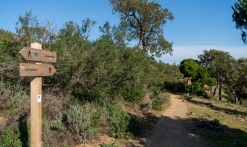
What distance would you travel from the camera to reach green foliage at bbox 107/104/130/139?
6.68 m

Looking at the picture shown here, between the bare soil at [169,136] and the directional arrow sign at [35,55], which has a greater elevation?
the directional arrow sign at [35,55]

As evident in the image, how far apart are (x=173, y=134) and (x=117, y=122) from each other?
8.35ft

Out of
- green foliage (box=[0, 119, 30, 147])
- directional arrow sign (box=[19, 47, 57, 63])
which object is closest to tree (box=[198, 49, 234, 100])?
green foliage (box=[0, 119, 30, 147])

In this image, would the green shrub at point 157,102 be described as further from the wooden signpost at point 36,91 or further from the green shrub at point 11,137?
the wooden signpost at point 36,91

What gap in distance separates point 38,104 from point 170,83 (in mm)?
20346

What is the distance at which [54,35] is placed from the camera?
7.95m

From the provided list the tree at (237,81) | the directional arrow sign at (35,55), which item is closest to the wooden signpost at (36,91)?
the directional arrow sign at (35,55)

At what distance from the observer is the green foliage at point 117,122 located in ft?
21.9

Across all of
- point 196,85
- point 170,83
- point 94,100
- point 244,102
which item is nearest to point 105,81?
point 94,100

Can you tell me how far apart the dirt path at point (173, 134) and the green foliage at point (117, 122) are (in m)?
0.94

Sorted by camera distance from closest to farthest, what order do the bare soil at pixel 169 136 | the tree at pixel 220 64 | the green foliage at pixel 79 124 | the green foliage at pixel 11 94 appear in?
the green foliage at pixel 79 124 < the bare soil at pixel 169 136 < the green foliage at pixel 11 94 < the tree at pixel 220 64

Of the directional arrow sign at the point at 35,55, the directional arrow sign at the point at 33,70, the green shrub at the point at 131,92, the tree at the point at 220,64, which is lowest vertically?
the green shrub at the point at 131,92

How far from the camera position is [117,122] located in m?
6.81

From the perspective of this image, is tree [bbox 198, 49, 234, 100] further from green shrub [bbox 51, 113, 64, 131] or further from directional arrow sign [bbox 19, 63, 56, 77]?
directional arrow sign [bbox 19, 63, 56, 77]
